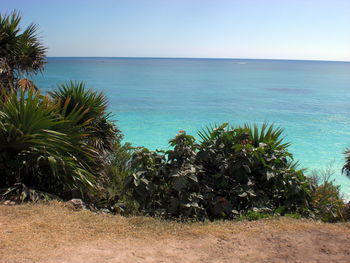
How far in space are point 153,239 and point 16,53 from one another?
7.71 metres

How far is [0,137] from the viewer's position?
19.1 feet

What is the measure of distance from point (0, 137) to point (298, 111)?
33.4 meters

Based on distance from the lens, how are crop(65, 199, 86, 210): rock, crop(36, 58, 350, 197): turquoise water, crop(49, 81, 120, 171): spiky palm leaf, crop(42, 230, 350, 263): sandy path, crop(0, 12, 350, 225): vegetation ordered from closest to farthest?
crop(42, 230, 350, 263): sandy path
crop(65, 199, 86, 210): rock
crop(0, 12, 350, 225): vegetation
crop(49, 81, 120, 171): spiky palm leaf
crop(36, 58, 350, 197): turquoise water

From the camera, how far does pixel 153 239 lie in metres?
4.39

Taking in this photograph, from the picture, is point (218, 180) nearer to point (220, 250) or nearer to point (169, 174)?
point (169, 174)

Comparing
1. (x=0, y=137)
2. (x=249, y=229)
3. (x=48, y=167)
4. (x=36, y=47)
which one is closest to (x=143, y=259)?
(x=249, y=229)

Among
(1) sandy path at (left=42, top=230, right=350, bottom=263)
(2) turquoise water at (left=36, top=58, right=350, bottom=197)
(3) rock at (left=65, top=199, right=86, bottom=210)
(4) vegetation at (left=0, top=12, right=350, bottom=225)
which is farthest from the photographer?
(2) turquoise water at (left=36, top=58, right=350, bottom=197)

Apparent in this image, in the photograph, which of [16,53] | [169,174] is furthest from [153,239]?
[16,53]

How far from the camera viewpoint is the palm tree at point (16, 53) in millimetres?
9477

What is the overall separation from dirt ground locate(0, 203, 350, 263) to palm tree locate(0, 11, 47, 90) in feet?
17.7

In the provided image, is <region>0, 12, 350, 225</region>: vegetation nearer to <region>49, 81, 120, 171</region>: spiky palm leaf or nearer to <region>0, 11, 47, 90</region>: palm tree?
<region>49, 81, 120, 171</region>: spiky palm leaf

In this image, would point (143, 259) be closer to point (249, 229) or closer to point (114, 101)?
point (249, 229)

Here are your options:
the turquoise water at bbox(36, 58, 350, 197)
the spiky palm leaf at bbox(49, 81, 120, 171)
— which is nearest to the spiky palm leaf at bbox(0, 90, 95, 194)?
the spiky palm leaf at bbox(49, 81, 120, 171)

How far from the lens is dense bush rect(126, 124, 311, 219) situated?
580 cm
